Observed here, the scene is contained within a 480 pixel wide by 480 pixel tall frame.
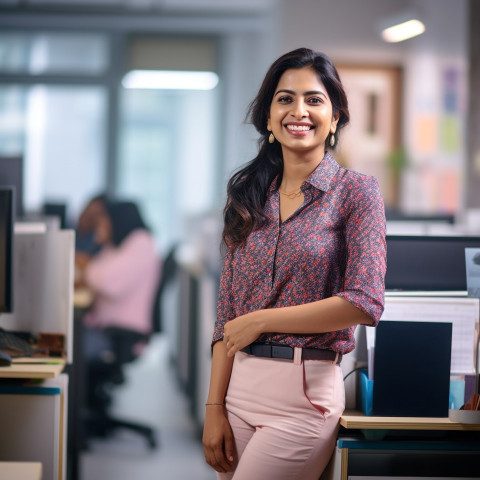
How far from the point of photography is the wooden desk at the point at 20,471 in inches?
52.1

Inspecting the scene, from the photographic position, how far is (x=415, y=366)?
63.9 inches

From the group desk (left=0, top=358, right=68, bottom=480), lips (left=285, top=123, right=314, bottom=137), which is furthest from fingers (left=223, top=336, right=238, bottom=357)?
desk (left=0, top=358, right=68, bottom=480)

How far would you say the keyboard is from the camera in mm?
2096

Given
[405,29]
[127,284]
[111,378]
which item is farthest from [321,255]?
[405,29]

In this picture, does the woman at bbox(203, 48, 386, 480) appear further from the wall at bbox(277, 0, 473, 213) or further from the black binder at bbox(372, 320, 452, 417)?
the wall at bbox(277, 0, 473, 213)

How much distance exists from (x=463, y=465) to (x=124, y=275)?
2341 mm

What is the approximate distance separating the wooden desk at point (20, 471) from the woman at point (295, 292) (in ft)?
1.18

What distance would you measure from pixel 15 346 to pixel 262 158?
100cm

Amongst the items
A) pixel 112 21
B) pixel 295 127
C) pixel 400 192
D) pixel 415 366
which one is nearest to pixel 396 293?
pixel 415 366

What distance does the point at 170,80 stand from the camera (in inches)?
297

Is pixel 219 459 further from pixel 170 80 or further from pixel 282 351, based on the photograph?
pixel 170 80

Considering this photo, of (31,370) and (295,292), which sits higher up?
(295,292)

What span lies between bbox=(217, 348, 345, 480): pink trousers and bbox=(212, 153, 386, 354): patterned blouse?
56 millimetres

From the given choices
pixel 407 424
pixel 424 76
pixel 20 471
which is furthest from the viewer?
pixel 424 76
